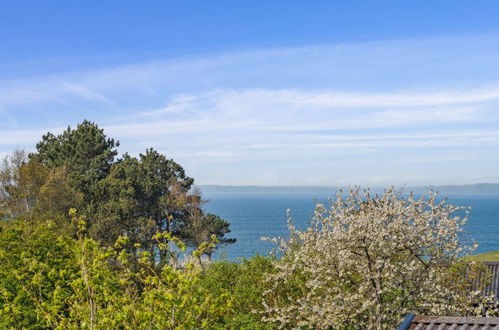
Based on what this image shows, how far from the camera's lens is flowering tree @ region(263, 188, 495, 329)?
635 inches

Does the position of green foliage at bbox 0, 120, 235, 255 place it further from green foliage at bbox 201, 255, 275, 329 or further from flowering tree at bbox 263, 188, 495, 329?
flowering tree at bbox 263, 188, 495, 329

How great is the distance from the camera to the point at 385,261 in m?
15.8

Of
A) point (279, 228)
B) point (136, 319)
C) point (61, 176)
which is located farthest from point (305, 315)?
point (279, 228)

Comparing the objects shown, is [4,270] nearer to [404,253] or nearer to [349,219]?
[349,219]

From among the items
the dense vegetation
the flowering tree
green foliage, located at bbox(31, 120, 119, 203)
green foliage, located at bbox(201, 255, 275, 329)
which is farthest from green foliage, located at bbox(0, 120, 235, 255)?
the flowering tree

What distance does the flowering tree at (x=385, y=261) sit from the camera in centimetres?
1612

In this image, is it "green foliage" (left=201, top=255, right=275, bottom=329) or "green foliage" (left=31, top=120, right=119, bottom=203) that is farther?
"green foliage" (left=31, top=120, right=119, bottom=203)

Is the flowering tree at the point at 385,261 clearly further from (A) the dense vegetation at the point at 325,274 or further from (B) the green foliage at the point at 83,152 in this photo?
(B) the green foliage at the point at 83,152

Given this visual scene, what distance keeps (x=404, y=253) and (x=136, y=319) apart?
9410 millimetres

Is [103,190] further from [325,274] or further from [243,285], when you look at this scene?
[325,274]

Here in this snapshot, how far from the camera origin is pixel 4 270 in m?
17.7

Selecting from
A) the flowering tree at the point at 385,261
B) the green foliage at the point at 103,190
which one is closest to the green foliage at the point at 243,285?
the flowering tree at the point at 385,261

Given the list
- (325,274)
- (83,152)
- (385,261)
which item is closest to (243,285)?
(325,274)

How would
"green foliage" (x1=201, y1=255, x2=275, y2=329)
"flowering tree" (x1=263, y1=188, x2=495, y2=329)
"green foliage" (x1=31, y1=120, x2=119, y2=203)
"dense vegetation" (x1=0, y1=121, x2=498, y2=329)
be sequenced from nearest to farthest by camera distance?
"dense vegetation" (x1=0, y1=121, x2=498, y2=329) < "flowering tree" (x1=263, y1=188, x2=495, y2=329) < "green foliage" (x1=201, y1=255, x2=275, y2=329) < "green foliage" (x1=31, y1=120, x2=119, y2=203)
